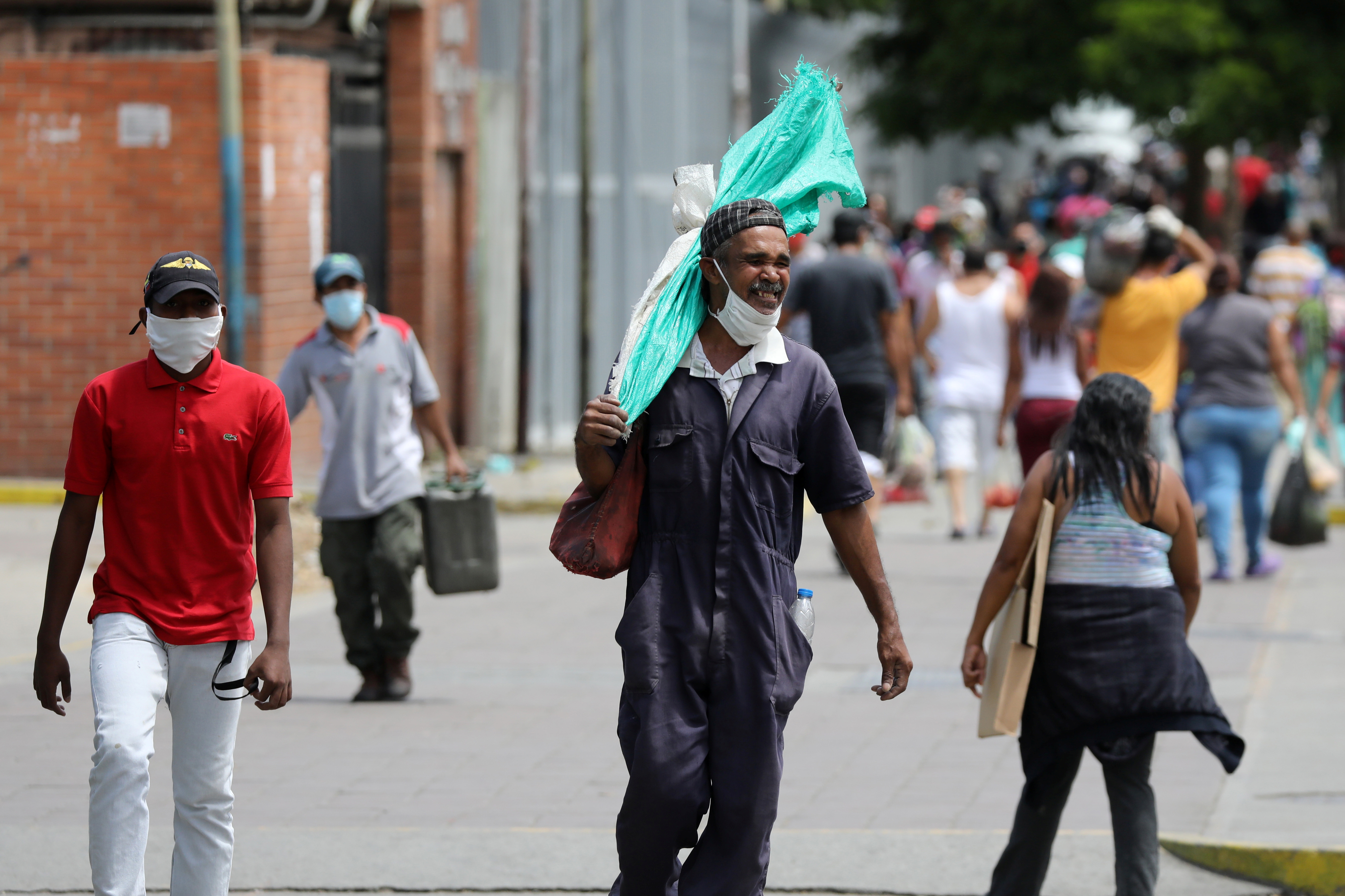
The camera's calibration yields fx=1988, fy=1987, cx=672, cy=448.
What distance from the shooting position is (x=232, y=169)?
1238 centimetres

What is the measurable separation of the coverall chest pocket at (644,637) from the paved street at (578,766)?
4.56ft

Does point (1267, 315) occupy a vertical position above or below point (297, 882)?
above

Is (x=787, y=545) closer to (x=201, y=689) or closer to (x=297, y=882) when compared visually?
(x=201, y=689)

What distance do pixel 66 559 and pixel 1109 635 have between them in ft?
8.43

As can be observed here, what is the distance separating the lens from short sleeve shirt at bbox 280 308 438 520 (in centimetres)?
779

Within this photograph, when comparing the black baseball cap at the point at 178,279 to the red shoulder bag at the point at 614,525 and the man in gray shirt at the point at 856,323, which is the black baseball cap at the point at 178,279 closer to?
the red shoulder bag at the point at 614,525

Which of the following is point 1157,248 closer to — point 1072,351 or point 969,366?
point 1072,351

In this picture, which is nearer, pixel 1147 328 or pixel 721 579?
pixel 721 579

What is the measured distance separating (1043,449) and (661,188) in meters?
7.22

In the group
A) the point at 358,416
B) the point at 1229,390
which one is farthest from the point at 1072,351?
the point at 358,416

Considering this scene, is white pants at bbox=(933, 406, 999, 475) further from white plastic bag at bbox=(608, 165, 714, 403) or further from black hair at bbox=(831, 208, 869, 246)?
white plastic bag at bbox=(608, 165, 714, 403)

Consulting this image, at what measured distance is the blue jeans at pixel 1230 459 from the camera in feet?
35.3

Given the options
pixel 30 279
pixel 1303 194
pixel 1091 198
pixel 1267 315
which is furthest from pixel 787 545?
pixel 1303 194

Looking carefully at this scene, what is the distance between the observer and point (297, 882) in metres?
5.43
